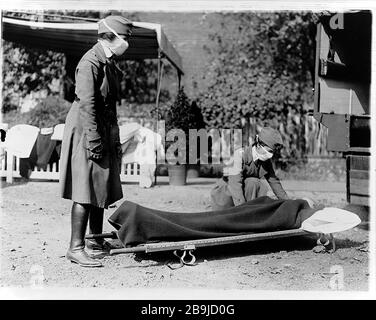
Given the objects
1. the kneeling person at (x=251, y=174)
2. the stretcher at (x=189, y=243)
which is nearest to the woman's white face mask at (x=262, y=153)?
the kneeling person at (x=251, y=174)

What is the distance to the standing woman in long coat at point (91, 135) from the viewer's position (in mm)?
3297

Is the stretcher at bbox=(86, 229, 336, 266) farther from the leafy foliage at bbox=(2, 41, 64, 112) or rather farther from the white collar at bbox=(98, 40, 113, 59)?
the leafy foliage at bbox=(2, 41, 64, 112)

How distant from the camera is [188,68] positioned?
12.5 metres

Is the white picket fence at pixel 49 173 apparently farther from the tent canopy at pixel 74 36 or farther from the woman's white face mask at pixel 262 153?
the woman's white face mask at pixel 262 153

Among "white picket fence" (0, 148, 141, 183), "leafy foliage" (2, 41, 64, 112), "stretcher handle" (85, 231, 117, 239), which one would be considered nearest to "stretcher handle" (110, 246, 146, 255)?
"stretcher handle" (85, 231, 117, 239)

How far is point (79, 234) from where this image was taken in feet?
11.2

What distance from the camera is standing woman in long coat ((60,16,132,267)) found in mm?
3297

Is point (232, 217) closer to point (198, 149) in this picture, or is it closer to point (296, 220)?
point (296, 220)

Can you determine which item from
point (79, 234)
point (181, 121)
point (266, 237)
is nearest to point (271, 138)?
point (266, 237)

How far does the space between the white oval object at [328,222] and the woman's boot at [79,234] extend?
1.59 m

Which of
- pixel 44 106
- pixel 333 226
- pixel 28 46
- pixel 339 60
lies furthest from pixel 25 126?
pixel 333 226

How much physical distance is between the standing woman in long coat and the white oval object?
59.2 inches

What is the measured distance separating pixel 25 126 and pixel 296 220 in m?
5.29

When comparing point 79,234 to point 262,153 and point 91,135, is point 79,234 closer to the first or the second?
point 91,135
